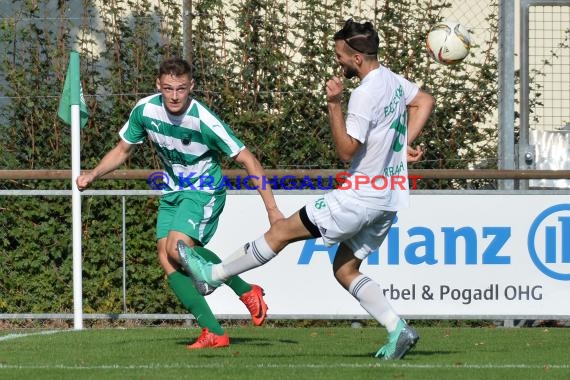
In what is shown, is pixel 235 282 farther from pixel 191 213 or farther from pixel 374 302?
pixel 374 302

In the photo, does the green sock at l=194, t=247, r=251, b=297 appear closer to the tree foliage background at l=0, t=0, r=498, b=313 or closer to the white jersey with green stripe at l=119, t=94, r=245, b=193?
the white jersey with green stripe at l=119, t=94, r=245, b=193

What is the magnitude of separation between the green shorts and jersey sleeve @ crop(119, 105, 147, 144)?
0.45m

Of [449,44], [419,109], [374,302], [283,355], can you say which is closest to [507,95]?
[449,44]

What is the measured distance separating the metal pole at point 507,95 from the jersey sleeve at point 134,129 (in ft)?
14.4

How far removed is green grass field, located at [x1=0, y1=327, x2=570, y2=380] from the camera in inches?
284

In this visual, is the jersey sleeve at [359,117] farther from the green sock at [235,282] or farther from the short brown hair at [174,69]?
the green sock at [235,282]

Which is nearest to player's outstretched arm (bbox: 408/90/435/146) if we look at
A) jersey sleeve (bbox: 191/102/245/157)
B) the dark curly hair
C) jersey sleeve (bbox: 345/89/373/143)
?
the dark curly hair

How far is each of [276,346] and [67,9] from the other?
5347 mm

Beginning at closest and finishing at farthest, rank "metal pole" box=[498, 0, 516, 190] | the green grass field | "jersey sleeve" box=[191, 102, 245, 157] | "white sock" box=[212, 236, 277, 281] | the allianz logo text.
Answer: the green grass field → "white sock" box=[212, 236, 277, 281] → "jersey sleeve" box=[191, 102, 245, 157] → the allianz logo text → "metal pole" box=[498, 0, 516, 190]

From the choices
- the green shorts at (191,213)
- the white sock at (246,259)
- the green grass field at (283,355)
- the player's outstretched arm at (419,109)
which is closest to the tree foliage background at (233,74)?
the green grass field at (283,355)

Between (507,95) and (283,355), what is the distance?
482cm

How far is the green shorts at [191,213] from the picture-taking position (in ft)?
28.2

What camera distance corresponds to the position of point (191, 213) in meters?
8.62

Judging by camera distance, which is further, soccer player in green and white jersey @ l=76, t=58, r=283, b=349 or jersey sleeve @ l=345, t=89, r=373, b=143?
soccer player in green and white jersey @ l=76, t=58, r=283, b=349
